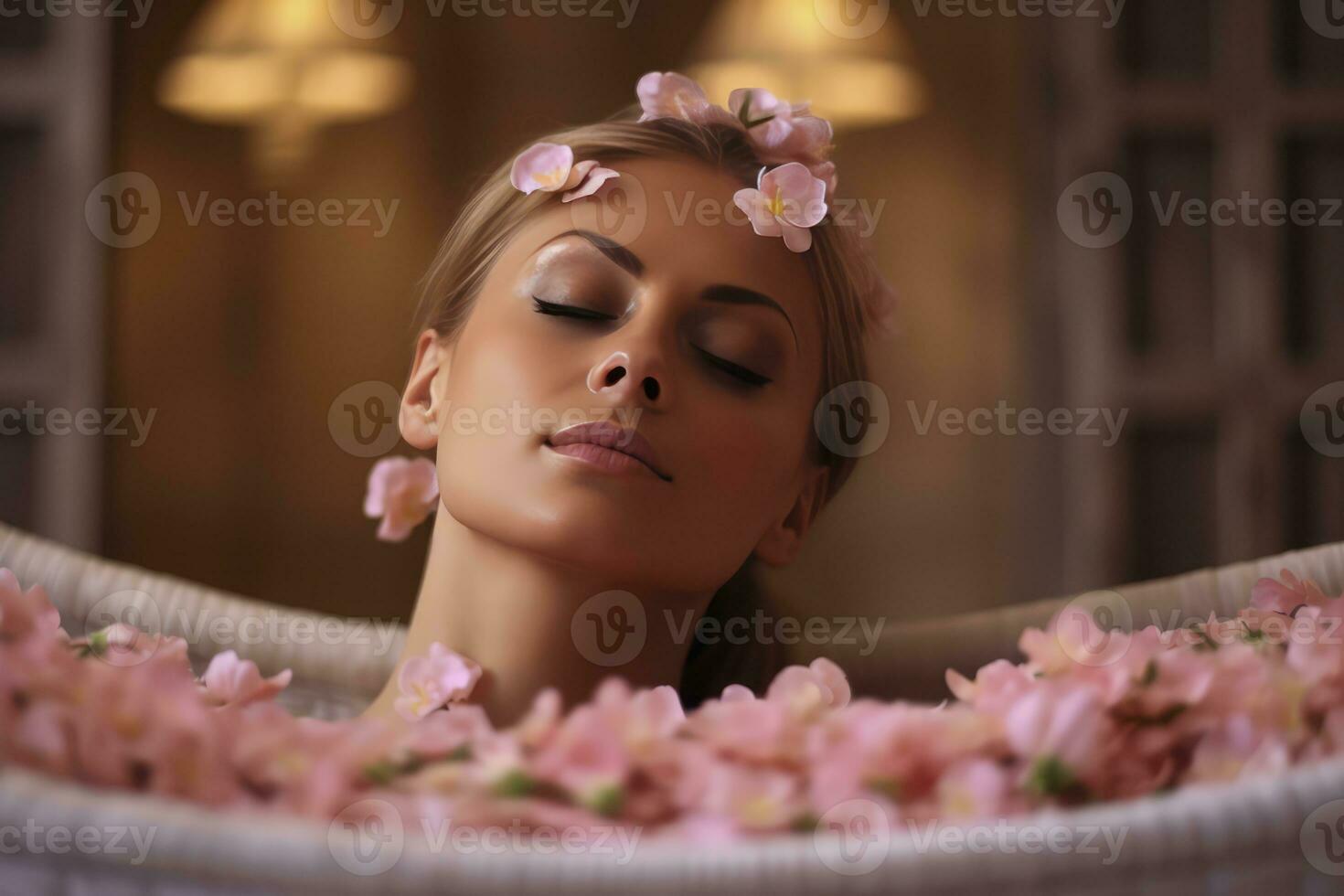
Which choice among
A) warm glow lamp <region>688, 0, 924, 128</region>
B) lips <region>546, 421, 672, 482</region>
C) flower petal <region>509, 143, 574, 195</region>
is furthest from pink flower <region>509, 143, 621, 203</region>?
warm glow lamp <region>688, 0, 924, 128</region>

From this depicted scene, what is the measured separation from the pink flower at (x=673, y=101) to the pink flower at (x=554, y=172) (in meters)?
0.11

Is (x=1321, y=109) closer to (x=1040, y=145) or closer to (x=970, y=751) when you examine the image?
(x=1040, y=145)

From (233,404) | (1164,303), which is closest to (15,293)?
(233,404)

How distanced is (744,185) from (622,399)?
25 cm
